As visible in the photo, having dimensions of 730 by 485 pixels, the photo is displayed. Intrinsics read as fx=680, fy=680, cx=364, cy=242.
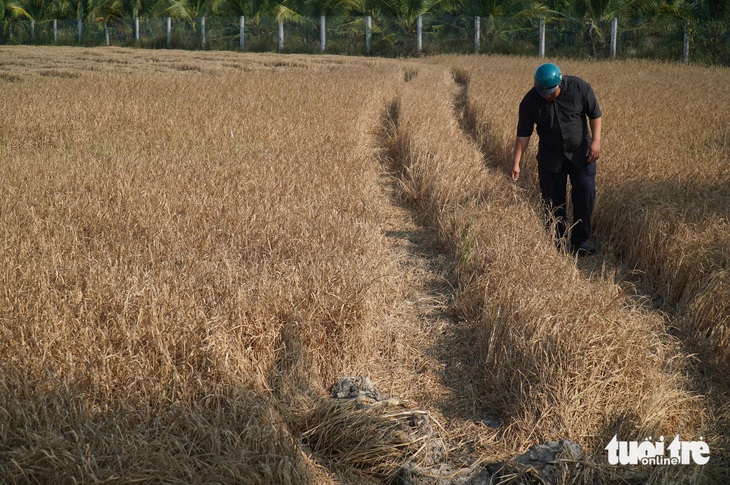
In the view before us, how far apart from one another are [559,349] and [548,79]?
2.58 meters

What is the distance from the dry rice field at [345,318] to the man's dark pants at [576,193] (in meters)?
0.27

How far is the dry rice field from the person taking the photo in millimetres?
2537

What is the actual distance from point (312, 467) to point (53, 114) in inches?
326

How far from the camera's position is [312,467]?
8.39 feet

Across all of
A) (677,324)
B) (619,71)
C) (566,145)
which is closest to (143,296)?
(677,324)

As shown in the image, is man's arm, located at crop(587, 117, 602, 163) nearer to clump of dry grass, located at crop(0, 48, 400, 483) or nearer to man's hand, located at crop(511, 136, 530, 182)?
man's hand, located at crop(511, 136, 530, 182)

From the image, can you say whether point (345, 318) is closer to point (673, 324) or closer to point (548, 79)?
point (673, 324)

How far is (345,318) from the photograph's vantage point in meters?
3.47

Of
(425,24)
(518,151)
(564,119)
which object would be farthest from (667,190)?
(425,24)

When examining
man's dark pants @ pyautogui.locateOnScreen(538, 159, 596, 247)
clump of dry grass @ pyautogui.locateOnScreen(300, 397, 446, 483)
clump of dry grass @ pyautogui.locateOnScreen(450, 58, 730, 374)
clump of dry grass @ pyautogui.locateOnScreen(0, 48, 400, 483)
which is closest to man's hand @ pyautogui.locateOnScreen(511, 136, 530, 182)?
man's dark pants @ pyautogui.locateOnScreen(538, 159, 596, 247)

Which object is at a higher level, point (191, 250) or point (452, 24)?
point (452, 24)

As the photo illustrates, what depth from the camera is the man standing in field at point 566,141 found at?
525cm

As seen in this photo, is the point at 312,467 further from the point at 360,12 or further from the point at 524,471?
the point at 360,12

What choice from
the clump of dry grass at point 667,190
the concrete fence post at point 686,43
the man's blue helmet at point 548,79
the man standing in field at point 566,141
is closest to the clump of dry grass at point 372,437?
the clump of dry grass at point 667,190
